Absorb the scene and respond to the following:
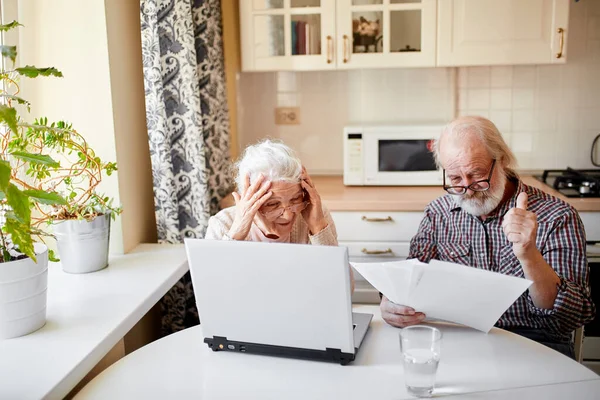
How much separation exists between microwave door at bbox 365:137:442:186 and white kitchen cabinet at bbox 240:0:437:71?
365mm

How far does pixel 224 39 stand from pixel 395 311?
1.94 metres

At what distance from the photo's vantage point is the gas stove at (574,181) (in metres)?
2.76

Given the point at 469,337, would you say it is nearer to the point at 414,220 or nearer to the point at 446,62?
the point at 414,220

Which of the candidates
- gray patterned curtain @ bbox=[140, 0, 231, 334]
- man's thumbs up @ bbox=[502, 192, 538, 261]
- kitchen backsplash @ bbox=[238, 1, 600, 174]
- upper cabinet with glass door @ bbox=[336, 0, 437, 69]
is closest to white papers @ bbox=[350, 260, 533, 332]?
man's thumbs up @ bbox=[502, 192, 538, 261]

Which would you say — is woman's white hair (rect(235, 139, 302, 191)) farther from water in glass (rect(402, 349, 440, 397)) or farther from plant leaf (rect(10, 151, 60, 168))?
water in glass (rect(402, 349, 440, 397))

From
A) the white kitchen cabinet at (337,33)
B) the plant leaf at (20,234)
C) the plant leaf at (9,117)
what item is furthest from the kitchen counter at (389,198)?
the plant leaf at (9,117)

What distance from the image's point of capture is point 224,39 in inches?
122

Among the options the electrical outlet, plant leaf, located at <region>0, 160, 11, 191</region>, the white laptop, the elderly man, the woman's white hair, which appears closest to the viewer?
plant leaf, located at <region>0, 160, 11, 191</region>

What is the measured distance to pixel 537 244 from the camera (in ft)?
6.22

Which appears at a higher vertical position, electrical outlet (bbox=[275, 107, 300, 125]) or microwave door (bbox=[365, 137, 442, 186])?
electrical outlet (bbox=[275, 107, 300, 125])

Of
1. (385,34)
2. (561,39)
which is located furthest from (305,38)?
(561,39)

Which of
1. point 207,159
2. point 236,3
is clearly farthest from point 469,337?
point 236,3

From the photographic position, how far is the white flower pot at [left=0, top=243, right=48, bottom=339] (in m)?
1.49

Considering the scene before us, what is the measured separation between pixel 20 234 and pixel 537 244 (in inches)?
55.5
